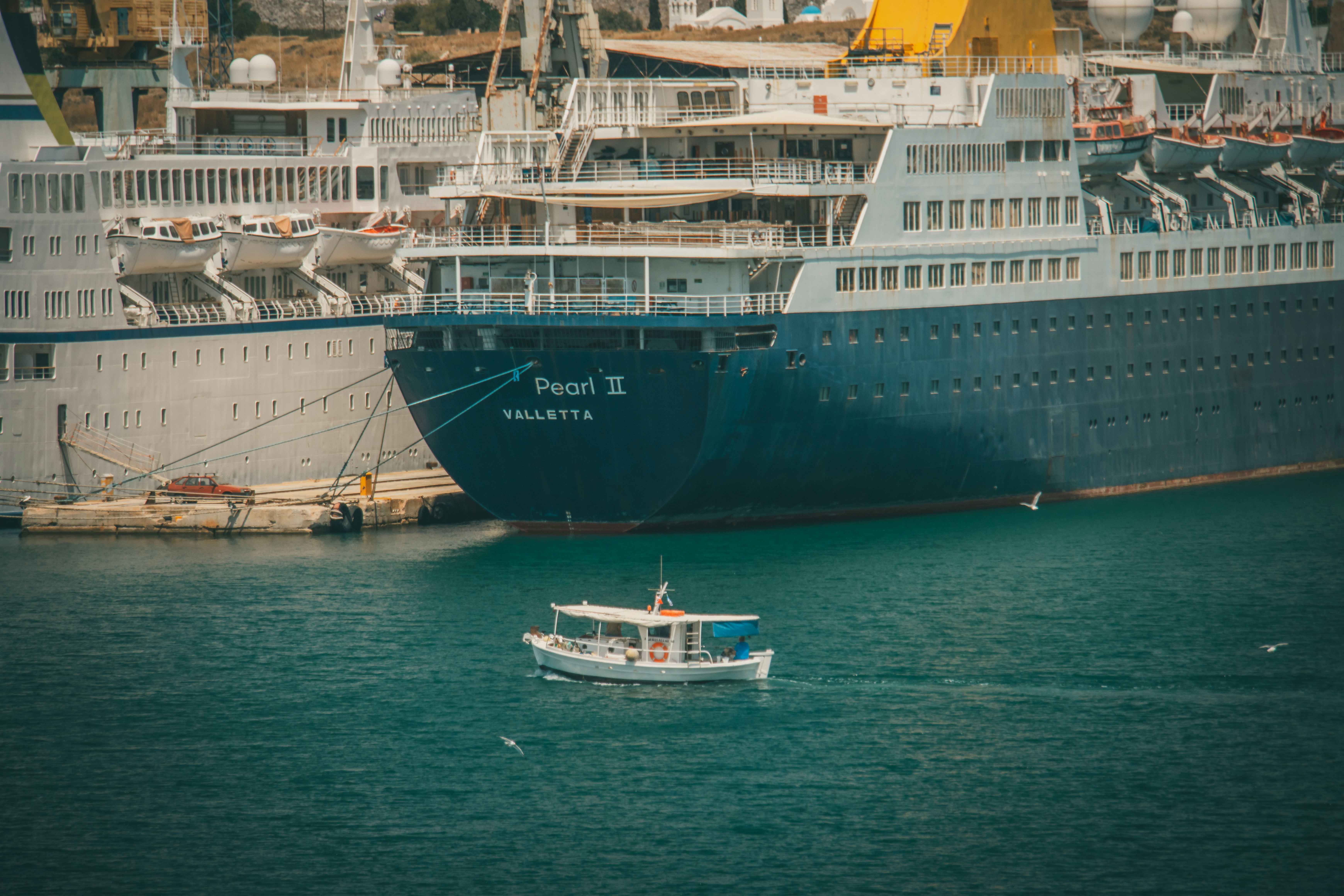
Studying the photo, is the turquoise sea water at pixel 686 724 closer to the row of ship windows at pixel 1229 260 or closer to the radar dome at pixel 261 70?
the row of ship windows at pixel 1229 260

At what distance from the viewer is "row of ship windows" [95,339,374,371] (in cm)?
5678

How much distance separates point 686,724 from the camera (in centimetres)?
3672

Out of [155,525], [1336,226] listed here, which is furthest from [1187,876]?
[1336,226]

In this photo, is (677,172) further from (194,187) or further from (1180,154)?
(1180,154)

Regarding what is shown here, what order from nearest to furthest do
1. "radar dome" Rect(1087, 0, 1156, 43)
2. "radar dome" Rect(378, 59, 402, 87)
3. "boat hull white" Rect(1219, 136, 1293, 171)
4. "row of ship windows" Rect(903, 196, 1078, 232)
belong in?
"row of ship windows" Rect(903, 196, 1078, 232)
"boat hull white" Rect(1219, 136, 1293, 171)
"radar dome" Rect(378, 59, 402, 87)
"radar dome" Rect(1087, 0, 1156, 43)

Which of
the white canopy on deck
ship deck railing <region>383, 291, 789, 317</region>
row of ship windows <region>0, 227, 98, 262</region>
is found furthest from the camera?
row of ship windows <region>0, 227, 98, 262</region>

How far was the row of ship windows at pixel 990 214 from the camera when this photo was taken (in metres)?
54.3

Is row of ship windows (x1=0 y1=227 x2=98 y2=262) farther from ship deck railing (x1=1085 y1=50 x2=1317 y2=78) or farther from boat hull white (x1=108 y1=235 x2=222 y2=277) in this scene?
ship deck railing (x1=1085 y1=50 x2=1317 y2=78)

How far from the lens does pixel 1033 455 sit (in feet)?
189

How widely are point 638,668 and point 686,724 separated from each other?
2.89m

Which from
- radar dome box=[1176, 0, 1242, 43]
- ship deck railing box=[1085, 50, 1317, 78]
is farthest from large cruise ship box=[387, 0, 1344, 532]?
radar dome box=[1176, 0, 1242, 43]

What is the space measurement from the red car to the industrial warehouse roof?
115ft

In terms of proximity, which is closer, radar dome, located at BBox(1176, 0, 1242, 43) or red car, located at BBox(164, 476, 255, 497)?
red car, located at BBox(164, 476, 255, 497)

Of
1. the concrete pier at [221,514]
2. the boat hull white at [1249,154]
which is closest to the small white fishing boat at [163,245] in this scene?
the concrete pier at [221,514]
